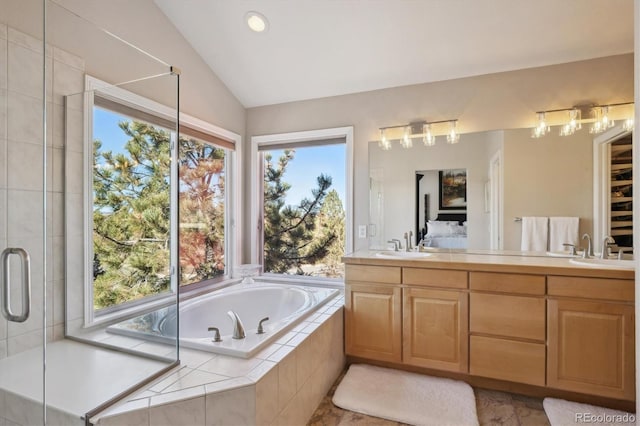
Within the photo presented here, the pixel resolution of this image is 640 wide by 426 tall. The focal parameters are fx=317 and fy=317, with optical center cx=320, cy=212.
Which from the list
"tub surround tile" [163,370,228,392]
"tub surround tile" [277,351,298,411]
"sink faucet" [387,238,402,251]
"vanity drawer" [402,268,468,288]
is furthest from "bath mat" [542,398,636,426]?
"tub surround tile" [163,370,228,392]

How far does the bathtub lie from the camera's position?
5.41 ft

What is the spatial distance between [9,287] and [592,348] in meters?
2.99

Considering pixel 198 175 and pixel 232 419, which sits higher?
pixel 198 175

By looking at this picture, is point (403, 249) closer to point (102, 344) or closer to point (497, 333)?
point (497, 333)

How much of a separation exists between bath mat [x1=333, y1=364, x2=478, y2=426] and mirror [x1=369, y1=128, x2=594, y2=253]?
104cm

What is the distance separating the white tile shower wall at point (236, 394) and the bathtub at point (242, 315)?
0.27 ft

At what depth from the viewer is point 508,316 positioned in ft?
6.57

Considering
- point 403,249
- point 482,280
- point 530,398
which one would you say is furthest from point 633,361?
point 403,249

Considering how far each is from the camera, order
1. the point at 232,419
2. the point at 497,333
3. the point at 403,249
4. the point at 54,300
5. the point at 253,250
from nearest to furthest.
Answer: the point at 232,419
the point at 54,300
the point at 497,333
the point at 403,249
the point at 253,250

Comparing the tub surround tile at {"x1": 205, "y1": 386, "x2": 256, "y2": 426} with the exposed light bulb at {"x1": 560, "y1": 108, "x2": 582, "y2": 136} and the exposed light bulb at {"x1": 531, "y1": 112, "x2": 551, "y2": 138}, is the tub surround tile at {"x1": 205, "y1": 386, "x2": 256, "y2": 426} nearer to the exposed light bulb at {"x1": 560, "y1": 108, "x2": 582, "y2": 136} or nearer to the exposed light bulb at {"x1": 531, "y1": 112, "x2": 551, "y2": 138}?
the exposed light bulb at {"x1": 531, "y1": 112, "x2": 551, "y2": 138}

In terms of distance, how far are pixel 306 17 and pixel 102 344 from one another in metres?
2.39

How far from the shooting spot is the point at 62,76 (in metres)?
1.68

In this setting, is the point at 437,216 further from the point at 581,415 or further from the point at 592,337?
the point at 581,415

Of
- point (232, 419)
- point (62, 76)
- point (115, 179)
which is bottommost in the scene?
point (232, 419)
